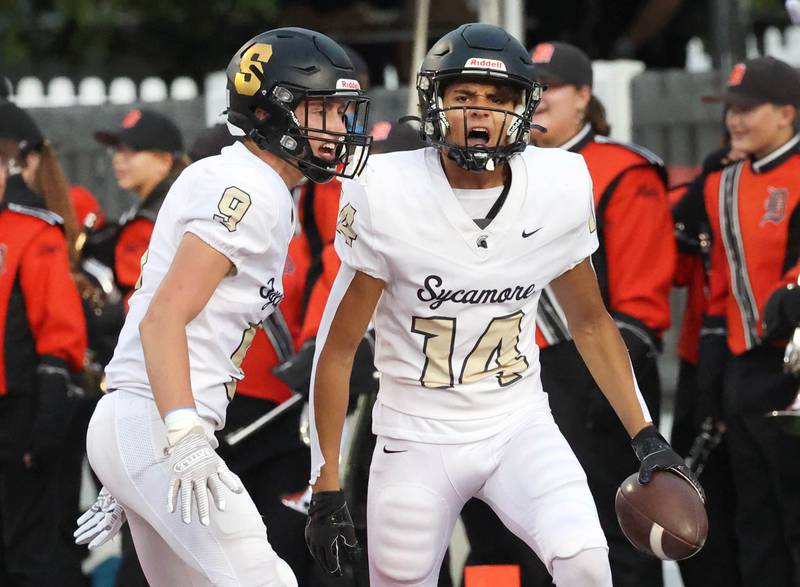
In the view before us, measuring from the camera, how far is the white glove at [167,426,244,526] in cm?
368

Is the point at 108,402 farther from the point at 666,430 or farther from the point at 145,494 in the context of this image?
the point at 666,430

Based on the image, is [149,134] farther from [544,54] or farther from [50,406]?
[544,54]

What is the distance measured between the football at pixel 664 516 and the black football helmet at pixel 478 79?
3.03ft

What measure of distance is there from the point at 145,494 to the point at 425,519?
2.53 feet

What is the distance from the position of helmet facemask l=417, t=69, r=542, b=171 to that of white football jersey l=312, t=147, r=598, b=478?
3.4 inches

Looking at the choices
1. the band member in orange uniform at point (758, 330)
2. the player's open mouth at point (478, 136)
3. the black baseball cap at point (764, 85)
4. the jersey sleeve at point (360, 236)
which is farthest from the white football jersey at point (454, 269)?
the black baseball cap at point (764, 85)

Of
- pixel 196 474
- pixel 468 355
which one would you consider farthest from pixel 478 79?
pixel 196 474

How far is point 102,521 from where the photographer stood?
4191 millimetres

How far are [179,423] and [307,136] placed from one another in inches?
36.0

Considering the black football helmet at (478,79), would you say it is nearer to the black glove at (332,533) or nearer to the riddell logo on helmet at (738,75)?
the black glove at (332,533)

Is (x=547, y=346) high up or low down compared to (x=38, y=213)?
down

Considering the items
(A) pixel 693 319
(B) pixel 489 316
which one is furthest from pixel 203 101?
(B) pixel 489 316

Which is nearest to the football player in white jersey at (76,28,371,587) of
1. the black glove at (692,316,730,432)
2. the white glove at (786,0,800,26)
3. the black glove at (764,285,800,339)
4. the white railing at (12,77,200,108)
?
the black glove at (764,285,800,339)

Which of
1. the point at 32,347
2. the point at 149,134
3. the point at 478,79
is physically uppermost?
the point at 478,79
